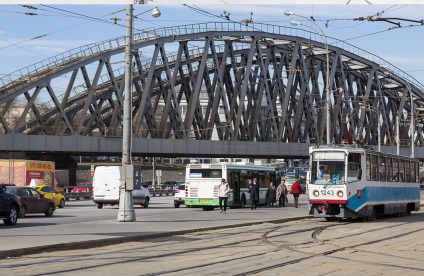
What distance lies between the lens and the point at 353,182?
3316 cm

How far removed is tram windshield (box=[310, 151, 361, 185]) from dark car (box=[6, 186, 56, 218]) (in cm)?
1209

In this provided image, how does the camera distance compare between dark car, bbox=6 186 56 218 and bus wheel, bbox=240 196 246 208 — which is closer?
dark car, bbox=6 186 56 218

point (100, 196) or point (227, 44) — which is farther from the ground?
point (227, 44)

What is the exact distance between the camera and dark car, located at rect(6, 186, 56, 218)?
1427 inches

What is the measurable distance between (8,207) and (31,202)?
8208 millimetres

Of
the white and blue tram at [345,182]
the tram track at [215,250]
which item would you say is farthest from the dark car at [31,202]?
the white and blue tram at [345,182]

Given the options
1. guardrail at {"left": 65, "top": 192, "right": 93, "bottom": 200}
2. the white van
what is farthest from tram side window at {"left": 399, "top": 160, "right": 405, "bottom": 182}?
guardrail at {"left": 65, "top": 192, "right": 93, "bottom": 200}

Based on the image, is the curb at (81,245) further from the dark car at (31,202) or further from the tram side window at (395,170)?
the tram side window at (395,170)

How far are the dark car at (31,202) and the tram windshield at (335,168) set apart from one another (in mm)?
12087

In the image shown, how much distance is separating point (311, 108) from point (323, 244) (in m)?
73.4

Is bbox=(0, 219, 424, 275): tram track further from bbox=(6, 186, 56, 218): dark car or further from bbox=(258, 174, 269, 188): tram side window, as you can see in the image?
bbox=(258, 174, 269, 188): tram side window

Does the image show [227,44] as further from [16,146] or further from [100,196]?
[100,196]

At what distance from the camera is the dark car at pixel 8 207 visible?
2847 centimetres

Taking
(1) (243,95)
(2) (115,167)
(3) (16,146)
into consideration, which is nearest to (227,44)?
(1) (243,95)
